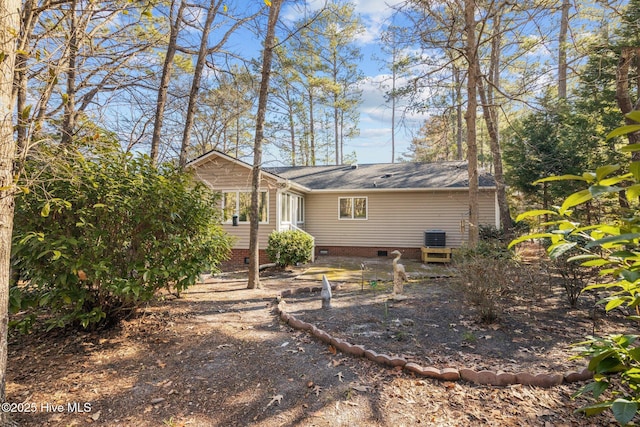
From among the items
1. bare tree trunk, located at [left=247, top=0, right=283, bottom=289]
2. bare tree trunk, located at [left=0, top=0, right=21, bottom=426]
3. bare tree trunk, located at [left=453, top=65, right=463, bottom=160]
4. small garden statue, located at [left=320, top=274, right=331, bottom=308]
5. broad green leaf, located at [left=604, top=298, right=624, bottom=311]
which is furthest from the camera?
bare tree trunk, located at [left=453, top=65, right=463, bottom=160]

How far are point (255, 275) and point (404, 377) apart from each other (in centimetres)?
473

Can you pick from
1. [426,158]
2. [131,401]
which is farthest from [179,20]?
[426,158]

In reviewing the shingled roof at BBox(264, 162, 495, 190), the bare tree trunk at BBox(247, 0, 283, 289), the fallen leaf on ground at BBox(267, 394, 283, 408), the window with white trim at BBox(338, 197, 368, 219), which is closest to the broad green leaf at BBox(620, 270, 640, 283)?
the fallen leaf on ground at BBox(267, 394, 283, 408)

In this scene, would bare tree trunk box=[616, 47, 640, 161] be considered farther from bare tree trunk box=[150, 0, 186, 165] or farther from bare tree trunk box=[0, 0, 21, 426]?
bare tree trunk box=[150, 0, 186, 165]

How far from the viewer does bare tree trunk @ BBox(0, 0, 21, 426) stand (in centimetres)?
226

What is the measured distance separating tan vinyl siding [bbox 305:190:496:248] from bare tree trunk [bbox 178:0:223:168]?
21.2ft

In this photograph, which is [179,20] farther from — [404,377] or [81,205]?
[404,377]

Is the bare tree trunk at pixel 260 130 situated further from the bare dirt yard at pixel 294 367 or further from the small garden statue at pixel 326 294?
the small garden statue at pixel 326 294

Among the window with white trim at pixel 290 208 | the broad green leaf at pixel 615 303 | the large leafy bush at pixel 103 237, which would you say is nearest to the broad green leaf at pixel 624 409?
the broad green leaf at pixel 615 303

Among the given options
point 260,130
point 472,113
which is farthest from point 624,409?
point 472,113

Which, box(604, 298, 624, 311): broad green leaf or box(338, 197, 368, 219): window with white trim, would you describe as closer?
box(604, 298, 624, 311): broad green leaf

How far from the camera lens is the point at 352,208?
13.6m

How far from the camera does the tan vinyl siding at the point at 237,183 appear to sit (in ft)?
37.3

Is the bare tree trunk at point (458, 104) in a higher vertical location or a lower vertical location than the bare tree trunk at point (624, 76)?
higher
